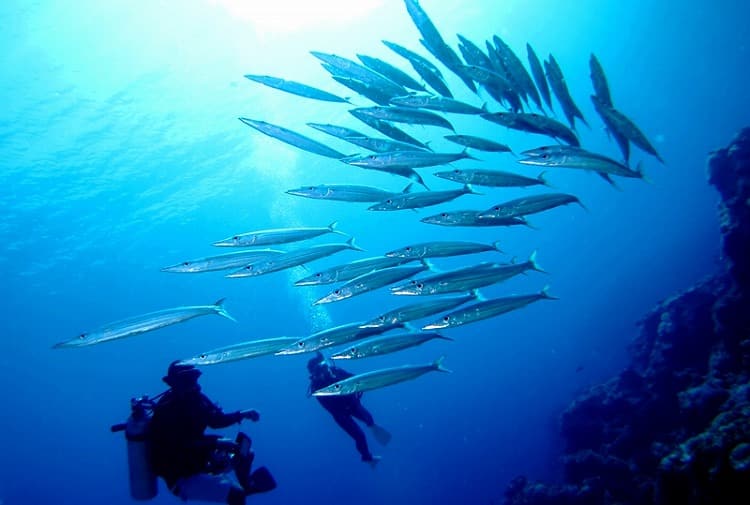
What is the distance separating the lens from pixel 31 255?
2909cm

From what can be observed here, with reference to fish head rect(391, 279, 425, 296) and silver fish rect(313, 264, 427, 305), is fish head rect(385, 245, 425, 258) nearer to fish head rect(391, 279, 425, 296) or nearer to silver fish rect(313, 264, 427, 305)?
silver fish rect(313, 264, 427, 305)

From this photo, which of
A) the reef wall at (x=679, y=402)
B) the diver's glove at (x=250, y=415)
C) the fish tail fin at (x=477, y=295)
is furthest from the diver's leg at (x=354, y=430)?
the reef wall at (x=679, y=402)

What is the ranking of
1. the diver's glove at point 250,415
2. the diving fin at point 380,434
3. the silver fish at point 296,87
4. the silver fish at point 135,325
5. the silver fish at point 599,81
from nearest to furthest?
the silver fish at point 135,325 < the silver fish at point 599,81 < the silver fish at point 296,87 < the diver's glove at point 250,415 < the diving fin at point 380,434

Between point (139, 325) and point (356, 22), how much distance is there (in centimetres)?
2050

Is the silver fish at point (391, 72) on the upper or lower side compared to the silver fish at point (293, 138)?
upper

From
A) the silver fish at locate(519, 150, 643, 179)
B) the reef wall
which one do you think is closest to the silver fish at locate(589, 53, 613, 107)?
the silver fish at locate(519, 150, 643, 179)

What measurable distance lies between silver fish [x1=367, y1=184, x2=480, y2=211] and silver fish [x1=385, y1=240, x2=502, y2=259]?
0.50 metres

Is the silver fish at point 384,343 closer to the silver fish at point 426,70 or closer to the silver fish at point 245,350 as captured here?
the silver fish at point 245,350

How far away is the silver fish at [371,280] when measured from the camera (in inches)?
193

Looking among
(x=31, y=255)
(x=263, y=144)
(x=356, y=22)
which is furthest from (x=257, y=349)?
(x=31, y=255)

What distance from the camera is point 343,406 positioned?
28.8 feet

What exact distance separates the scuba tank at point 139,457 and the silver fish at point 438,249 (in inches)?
144

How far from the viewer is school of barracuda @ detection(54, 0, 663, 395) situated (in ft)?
14.9

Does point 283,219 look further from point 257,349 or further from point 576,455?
point 257,349
